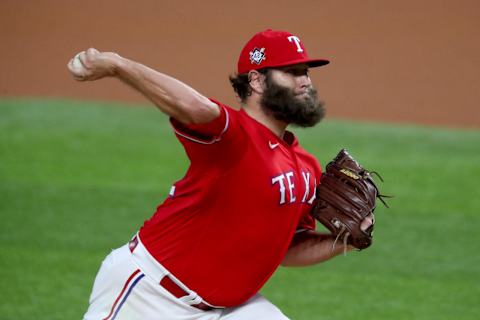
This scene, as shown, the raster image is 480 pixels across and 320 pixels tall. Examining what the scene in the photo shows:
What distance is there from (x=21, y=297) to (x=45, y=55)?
10743mm

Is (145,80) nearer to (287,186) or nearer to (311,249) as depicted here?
(287,186)

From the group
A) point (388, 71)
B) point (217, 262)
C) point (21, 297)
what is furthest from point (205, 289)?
point (388, 71)

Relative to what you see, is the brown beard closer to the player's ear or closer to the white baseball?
the player's ear

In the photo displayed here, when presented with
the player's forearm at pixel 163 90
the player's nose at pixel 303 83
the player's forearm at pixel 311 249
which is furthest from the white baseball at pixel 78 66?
the player's forearm at pixel 311 249

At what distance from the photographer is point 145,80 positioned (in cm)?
400

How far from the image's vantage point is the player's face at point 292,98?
4.69m

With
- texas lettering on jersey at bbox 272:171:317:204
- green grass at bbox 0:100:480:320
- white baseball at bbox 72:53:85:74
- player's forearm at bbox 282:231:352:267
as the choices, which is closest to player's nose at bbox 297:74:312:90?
texas lettering on jersey at bbox 272:171:317:204

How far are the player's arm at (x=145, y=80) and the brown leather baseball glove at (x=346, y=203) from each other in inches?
47.2

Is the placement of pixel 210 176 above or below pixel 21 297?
above

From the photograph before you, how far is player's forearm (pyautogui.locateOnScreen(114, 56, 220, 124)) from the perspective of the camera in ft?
13.1

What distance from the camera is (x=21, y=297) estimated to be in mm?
7496

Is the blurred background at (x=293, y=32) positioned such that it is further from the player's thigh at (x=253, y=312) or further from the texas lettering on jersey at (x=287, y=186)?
the player's thigh at (x=253, y=312)

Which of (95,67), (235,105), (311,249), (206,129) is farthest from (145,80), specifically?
(235,105)

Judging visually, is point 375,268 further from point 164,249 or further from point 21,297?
point 164,249
